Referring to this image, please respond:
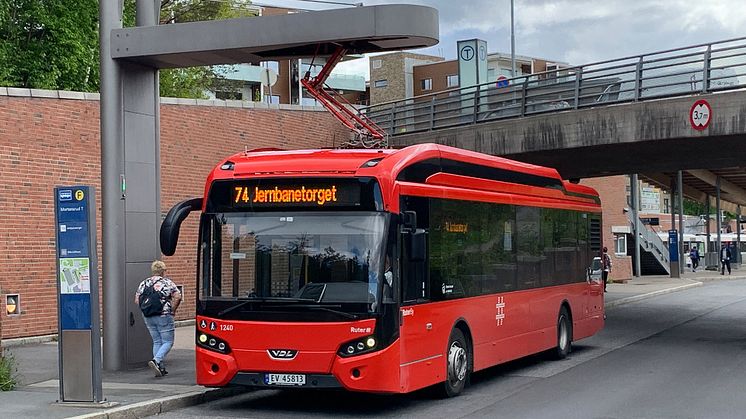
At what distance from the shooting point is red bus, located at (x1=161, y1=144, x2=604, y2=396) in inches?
452

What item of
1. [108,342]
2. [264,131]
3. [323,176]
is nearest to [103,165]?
[108,342]

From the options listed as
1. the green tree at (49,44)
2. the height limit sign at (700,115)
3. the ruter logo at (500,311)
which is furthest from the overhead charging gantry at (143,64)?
the green tree at (49,44)

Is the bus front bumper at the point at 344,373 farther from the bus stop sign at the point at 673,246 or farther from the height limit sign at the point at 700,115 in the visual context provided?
the bus stop sign at the point at 673,246

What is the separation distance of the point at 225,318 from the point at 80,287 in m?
1.72

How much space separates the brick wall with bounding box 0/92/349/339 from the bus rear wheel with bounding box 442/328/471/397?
9427 millimetres

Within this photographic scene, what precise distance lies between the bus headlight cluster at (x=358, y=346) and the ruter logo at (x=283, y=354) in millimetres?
528

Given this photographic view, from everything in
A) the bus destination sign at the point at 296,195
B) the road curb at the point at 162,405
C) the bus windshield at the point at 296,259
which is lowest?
the road curb at the point at 162,405

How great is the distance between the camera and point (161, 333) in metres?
14.4

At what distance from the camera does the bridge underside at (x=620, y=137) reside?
72.5 feet

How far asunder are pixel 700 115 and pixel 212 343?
1363 centimetres

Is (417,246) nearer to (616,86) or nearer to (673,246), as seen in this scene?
(616,86)

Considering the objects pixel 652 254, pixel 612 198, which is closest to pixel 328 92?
pixel 612 198

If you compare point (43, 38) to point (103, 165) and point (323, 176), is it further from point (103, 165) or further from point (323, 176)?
point (323, 176)

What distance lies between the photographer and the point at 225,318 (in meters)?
11.9
